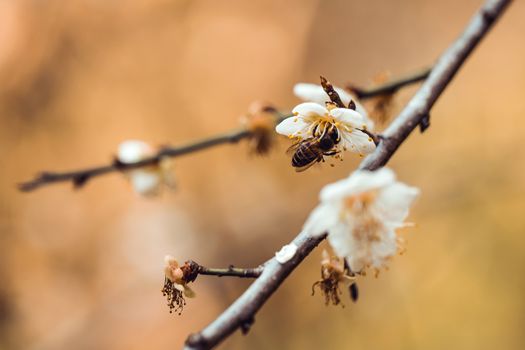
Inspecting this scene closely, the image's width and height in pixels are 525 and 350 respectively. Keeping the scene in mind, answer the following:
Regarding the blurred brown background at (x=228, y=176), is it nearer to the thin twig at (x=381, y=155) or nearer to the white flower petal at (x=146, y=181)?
the white flower petal at (x=146, y=181)

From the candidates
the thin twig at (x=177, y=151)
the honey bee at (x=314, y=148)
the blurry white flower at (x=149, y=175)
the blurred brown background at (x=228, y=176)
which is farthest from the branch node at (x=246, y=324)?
the blurred brown background at (x=228, y=176)

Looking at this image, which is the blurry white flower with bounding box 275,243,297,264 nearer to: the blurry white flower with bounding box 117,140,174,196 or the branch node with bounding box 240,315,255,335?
the branch node with bounding box 240,315,255,335

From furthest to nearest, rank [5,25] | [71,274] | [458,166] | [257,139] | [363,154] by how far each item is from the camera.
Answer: [5,25] < [71,274] < [458,166] < [257,139] < [363,154]

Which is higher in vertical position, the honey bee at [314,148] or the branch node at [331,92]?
the branch node at [331,92]

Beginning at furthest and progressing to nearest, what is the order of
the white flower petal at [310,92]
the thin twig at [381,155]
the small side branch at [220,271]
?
the white flower petal at [310,92] → the small side branch at [220,271] → the thin twig at [381,155]

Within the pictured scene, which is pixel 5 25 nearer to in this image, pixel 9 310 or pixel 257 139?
pixel 9 310

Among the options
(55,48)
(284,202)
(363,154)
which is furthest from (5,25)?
(363,154)
